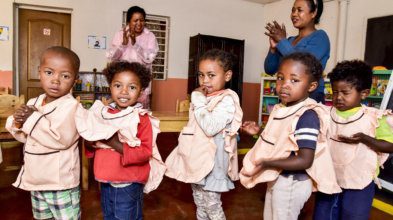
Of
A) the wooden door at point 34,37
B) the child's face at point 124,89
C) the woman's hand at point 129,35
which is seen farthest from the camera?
the wooden door at point 34,37

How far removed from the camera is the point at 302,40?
198 centimetres

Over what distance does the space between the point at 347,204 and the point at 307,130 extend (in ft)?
1.87

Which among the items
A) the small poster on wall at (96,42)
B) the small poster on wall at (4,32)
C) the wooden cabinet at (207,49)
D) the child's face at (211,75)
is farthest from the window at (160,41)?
the child's face at (211,75)

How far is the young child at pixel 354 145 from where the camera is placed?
155 cm

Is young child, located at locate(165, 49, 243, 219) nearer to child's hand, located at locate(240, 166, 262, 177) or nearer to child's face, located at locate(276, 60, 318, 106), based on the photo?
child's hand, located at locate(240, 166, 262, 177)

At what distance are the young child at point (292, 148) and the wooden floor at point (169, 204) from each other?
1125mm

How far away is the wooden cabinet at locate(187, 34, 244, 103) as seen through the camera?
664 centimetres

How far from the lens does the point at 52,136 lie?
1322 millimetres

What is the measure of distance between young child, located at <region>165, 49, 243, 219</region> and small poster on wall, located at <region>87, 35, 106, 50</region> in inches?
199

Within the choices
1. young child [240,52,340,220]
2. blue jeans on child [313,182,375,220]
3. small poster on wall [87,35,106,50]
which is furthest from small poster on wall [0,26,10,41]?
blue jeans on child [313,182,375,220]

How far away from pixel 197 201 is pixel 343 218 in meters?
0.76

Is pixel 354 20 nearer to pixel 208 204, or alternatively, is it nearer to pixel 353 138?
pixel 353 138

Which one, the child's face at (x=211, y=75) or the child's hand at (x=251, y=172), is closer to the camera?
the child's hand at (x=251, y=172)

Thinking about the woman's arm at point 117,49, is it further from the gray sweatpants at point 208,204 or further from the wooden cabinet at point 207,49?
the wooden cabinet at point 207,49
